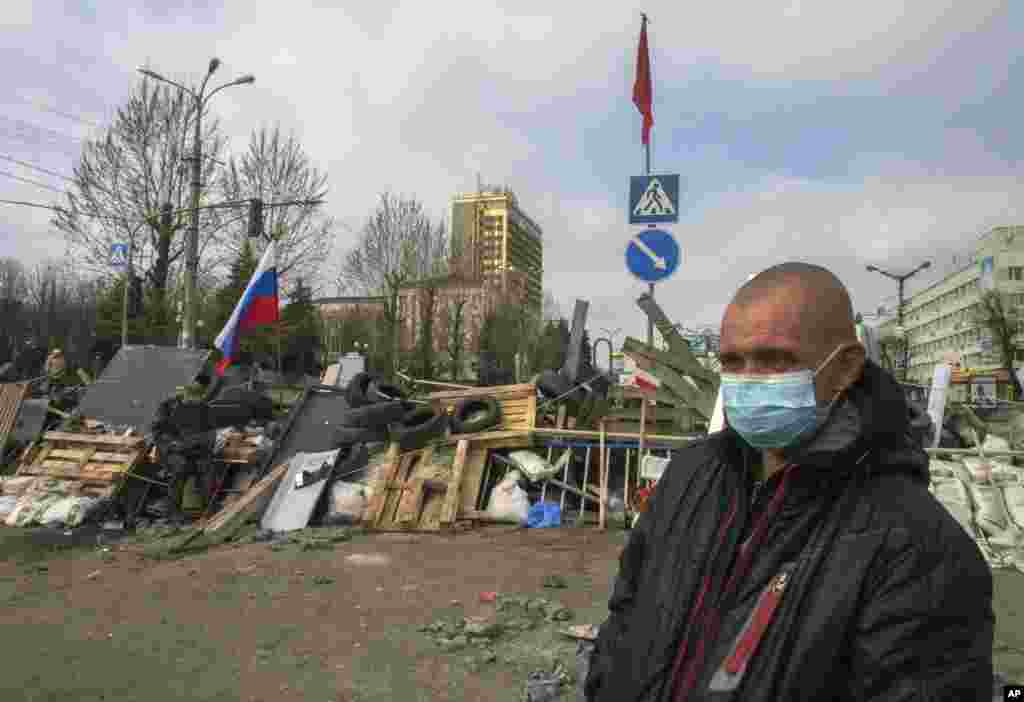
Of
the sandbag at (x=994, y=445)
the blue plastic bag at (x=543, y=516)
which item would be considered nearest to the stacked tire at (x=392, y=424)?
the blue plastic bag at (x=543, y=516)

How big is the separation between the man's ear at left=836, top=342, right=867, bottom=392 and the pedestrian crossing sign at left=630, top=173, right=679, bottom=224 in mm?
6104

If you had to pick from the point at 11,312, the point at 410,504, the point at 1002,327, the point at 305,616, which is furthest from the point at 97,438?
the point at 1002,327

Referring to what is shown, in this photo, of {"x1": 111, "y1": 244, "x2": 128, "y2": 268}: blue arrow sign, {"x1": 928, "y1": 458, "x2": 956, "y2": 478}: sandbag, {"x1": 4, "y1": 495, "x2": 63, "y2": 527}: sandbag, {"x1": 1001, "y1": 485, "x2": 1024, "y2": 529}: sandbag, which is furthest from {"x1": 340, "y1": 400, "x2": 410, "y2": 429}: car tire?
{"x1": 111, "y1": 244, "x2": 128, "y2": 268}: blue arrow sign

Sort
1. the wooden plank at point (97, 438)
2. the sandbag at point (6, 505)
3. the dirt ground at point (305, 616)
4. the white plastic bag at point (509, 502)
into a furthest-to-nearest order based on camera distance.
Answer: the wooden plank at point (97, 438) → the sandbag at point (6, 505) → the white plastic bag at point (509, 502) → the dirt ground at point (305, 616)

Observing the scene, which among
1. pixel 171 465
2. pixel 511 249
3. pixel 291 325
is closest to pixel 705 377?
pixel 171 465

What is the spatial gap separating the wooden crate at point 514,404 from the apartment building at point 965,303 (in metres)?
46.3

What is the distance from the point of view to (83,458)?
10.2 m

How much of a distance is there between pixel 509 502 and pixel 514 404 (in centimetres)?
176

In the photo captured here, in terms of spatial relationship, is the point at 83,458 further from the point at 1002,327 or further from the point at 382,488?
the point at 1002,327

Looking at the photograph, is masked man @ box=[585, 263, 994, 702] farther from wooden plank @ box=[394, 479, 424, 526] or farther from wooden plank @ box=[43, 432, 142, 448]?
wooden plank @ box=[43, 432, 142, 448]

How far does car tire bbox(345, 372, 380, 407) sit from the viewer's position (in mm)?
10742

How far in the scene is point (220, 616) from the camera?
561cm

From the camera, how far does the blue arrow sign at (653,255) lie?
7594 millimetres

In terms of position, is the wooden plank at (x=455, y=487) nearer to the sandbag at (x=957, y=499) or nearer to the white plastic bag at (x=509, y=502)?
the white plastic bag at (x=509, y=502)
